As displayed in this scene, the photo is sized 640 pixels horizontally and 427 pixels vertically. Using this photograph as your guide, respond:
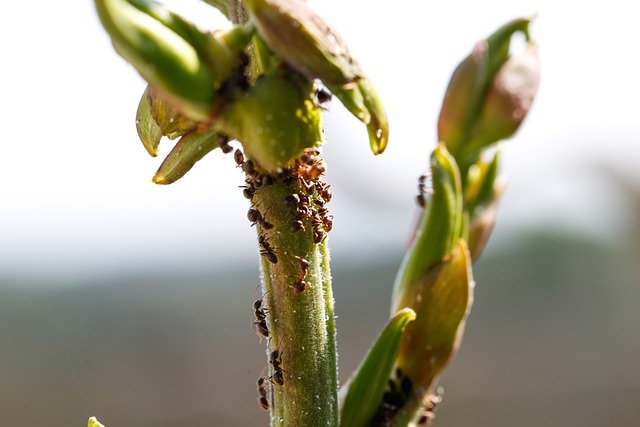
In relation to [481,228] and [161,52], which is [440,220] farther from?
[161,52]

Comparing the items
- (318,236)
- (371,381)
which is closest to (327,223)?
(318,236)

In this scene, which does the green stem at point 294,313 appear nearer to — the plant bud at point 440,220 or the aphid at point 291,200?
the aphid at point 291,200

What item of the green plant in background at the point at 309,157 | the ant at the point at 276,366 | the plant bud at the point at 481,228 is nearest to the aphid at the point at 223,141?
the green plant in background at the point at 309,157

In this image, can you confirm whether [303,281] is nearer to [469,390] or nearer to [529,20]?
[529,20]

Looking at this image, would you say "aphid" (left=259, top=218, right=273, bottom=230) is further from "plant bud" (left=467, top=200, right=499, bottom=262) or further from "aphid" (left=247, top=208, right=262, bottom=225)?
"plant bud" (left=467, top=200, right=499, bottom=262)

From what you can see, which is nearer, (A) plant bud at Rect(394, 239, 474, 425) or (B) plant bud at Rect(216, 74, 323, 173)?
(B) plant bud at Rect(216, 74, 323, 173)

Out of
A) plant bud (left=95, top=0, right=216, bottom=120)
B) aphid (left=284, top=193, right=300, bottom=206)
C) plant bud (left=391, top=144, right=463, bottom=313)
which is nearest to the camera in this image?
plant bud (left=95, top=0, right=216, bottom=120)

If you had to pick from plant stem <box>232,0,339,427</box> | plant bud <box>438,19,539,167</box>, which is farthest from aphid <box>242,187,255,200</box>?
plant bud <box>438,19,539,167</box>

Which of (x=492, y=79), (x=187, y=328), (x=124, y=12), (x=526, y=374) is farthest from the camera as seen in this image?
(x=526, y=374)

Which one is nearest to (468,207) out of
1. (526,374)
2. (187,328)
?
(187,328)
